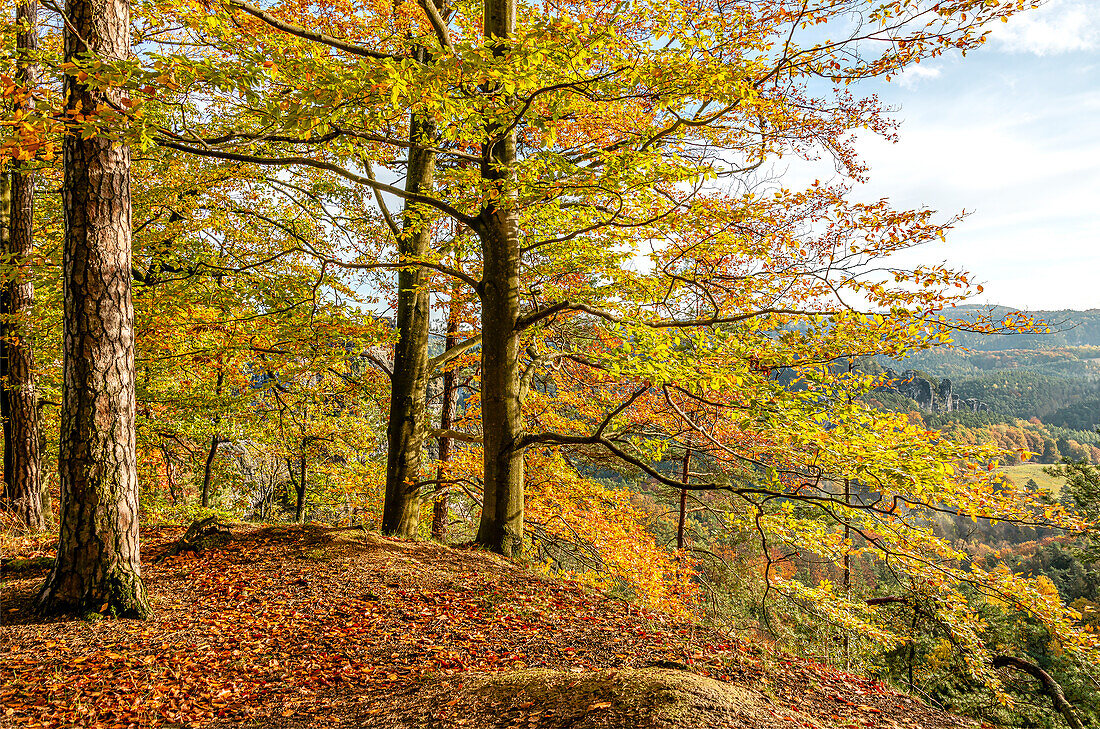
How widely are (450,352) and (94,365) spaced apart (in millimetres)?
5197

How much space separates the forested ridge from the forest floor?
33mm

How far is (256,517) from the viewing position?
1711 centimetres

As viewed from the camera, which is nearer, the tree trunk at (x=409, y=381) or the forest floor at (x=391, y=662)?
the forest floor at (x=391, y=662)

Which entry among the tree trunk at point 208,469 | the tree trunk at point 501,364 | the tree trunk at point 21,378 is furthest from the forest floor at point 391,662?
the tree trunk at point 208,469

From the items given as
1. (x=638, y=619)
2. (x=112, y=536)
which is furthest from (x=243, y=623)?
(x=638, y=619)

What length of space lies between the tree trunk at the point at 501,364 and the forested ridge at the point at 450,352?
4 centimetres

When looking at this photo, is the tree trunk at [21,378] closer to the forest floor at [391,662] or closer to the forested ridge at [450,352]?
the forested ridge at [450,352]

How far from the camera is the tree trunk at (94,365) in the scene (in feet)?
13.4

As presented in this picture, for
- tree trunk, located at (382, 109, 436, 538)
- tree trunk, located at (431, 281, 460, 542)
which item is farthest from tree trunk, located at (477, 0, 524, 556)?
tree trunk, located at (431, 281, 460, 542)

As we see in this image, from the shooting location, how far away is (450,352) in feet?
29.5

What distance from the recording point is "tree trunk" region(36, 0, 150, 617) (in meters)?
4.10

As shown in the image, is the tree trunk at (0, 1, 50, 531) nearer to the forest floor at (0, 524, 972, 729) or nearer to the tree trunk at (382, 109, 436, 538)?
the forest floor at (0, 524, 972, 729)

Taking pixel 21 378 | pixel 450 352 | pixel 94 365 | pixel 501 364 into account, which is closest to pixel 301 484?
pixel 21 378

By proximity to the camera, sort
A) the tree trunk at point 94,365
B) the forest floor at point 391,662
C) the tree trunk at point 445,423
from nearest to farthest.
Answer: the forest floor at point 391,662, the tree trunk at point 94,365, the tree trunk at point 445,423
